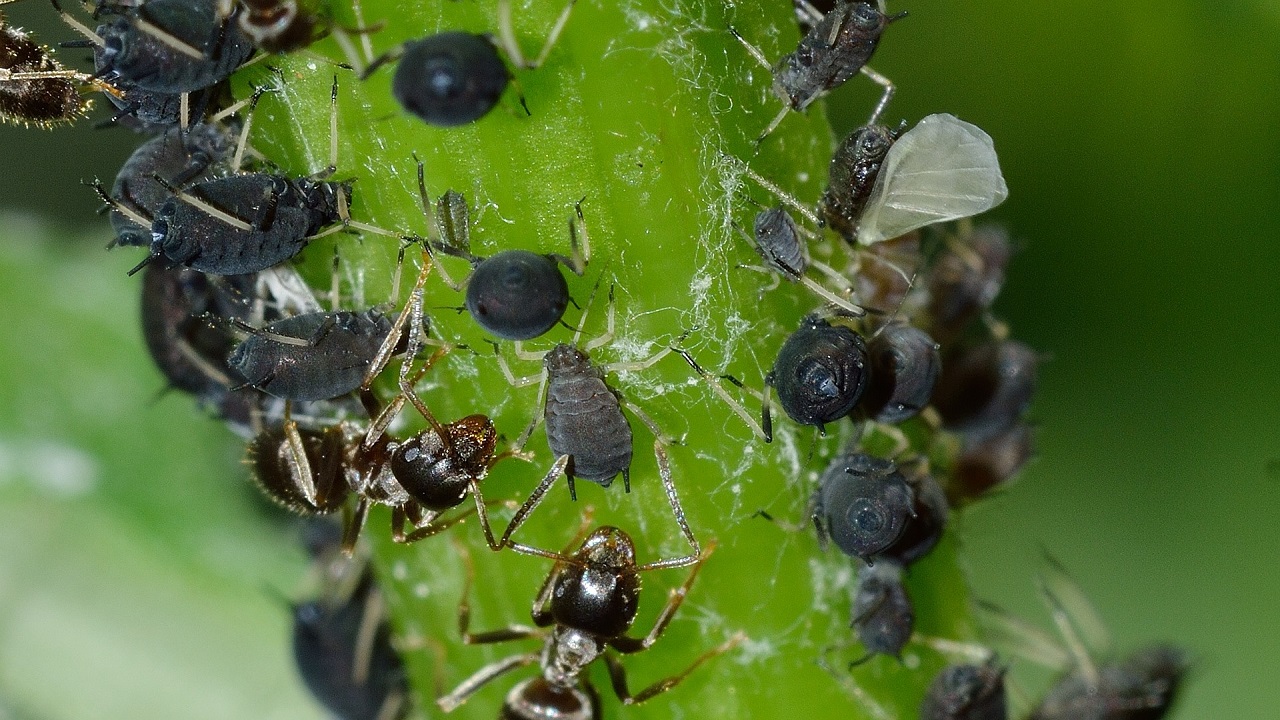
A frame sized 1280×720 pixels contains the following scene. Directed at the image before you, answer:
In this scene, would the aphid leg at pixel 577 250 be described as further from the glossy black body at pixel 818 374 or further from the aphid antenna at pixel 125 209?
the aphid antenna at pixel 125 209

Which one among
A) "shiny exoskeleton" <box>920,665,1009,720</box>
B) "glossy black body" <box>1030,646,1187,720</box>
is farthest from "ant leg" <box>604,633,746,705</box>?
"glossy black body" <box>1030,646,1187,720</box>

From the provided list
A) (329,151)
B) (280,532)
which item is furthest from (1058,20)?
(280,532)

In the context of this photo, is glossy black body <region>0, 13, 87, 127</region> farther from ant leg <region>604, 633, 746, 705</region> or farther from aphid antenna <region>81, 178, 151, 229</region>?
ant leg <region>604, 633, 746, 705</region>

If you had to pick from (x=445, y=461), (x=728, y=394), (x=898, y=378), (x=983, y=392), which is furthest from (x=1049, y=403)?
(x=445, y=461)

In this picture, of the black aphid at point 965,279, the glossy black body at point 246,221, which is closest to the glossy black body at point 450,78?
the glossy black body at point 246,221

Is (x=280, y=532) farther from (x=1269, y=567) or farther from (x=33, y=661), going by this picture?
(x=1269, y=567)
